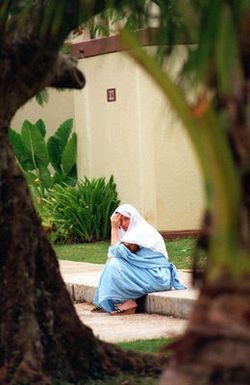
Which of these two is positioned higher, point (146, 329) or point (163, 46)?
point (163, 46)

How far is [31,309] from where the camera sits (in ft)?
19.0

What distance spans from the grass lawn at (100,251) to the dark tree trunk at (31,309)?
642cm

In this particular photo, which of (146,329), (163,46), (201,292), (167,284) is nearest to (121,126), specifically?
(167,284)

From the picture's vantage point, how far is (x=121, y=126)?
16.3 metres

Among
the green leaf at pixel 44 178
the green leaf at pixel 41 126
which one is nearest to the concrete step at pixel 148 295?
the green leaf at pixel 44 178

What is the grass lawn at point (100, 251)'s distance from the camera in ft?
43.8

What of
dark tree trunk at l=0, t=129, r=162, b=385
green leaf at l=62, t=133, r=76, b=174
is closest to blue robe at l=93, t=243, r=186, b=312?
dark tree trunk at l=0, t=129, r=162, b=385

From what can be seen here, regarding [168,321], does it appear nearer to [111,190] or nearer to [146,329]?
[146,329]

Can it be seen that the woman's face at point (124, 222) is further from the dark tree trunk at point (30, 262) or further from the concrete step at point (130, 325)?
the dark tree trunk at point (30, 262)

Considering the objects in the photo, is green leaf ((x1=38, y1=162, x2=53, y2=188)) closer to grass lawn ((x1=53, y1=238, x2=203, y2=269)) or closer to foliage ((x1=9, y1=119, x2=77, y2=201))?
foliage ((x1=9, y1=119, x2=77, y2=201))

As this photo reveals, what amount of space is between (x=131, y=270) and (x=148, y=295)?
28 centimetres

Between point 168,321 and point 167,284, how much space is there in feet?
2.76

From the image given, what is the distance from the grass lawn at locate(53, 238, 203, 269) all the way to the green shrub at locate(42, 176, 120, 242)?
0.27 m

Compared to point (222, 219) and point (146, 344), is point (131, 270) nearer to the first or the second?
point (146, 344)
